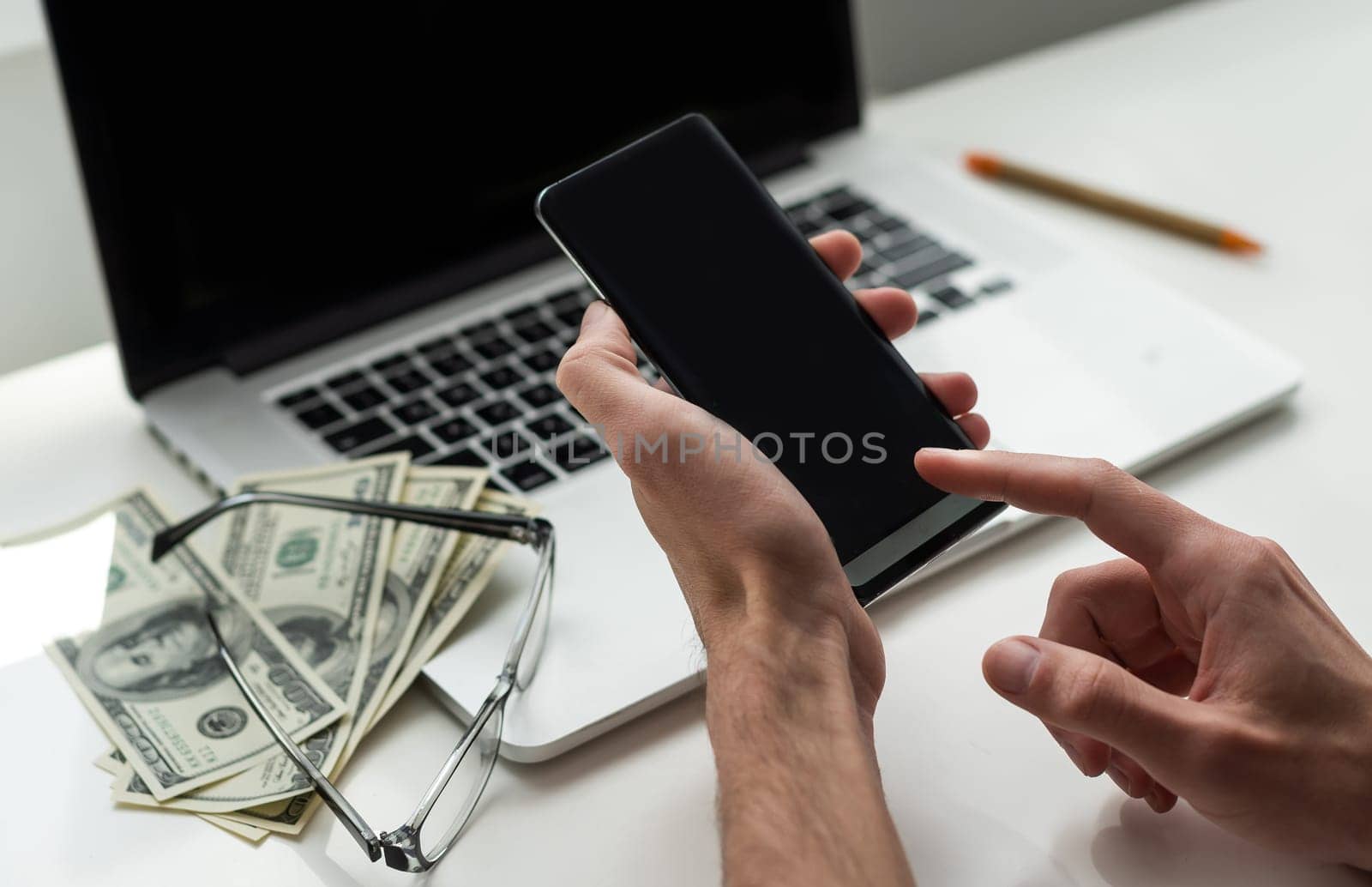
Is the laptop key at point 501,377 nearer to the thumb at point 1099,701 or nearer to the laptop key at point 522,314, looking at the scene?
the laptop key at point 522,314

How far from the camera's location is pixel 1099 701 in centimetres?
47

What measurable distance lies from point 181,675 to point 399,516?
0.46ft

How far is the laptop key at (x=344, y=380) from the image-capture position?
34.1 inches

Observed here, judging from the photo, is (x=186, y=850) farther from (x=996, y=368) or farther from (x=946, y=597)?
(x=996, y=368)

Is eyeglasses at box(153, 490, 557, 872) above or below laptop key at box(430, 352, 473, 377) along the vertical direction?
below

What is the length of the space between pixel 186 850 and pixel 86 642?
6.7 inches

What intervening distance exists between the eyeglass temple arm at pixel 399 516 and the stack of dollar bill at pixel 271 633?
2cm

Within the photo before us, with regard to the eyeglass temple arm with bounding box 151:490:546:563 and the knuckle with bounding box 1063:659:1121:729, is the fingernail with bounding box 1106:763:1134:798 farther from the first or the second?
the eyeglass temple arm with bounding box 151:490:546:563

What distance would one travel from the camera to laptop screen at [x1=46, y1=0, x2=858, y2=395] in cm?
79

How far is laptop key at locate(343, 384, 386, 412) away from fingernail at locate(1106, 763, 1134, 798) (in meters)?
0.51

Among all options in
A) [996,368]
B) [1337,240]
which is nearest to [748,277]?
[996,368]

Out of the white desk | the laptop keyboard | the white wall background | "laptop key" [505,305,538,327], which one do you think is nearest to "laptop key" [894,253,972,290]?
the laptop keyboard

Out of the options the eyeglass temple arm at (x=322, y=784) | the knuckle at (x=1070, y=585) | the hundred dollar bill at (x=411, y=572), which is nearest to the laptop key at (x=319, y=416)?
the hundred dollar bill at (x=411, y=572)

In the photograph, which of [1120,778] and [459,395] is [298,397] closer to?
[459,395]
